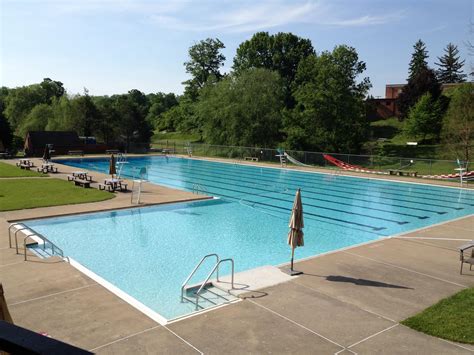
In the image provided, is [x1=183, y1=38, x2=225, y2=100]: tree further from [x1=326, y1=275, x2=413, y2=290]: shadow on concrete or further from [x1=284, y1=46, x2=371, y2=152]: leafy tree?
[x1=326, y1=275, x2=413, y2=290]: shadow on concrete

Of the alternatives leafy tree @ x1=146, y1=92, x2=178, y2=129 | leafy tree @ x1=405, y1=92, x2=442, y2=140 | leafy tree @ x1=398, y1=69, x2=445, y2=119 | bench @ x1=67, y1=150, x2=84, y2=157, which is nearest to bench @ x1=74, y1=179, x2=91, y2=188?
bench @ x1=67, y1=150, x2=84, y2=157

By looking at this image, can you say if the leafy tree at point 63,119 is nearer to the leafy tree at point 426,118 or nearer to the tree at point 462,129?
the tree at point 462,129

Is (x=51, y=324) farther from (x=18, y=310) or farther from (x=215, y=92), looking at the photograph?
(x=215, y=92)

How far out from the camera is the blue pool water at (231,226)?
1043 centimetres

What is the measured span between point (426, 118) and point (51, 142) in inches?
1572

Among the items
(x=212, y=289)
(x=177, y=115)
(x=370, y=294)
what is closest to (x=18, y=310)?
(x=212, y=289)

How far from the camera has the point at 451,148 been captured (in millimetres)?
31891

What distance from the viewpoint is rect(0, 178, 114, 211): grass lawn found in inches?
615

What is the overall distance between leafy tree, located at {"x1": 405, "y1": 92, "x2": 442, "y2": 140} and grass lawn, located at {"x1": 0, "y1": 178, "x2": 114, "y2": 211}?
38077 mm

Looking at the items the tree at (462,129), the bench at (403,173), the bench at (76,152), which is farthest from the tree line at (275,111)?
the bench at (403,173)

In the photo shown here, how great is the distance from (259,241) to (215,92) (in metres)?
33.4

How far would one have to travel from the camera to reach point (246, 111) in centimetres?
4103

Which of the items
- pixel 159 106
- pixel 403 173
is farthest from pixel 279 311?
pixel 159 106

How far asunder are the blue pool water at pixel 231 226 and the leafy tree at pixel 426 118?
23.0 metres
